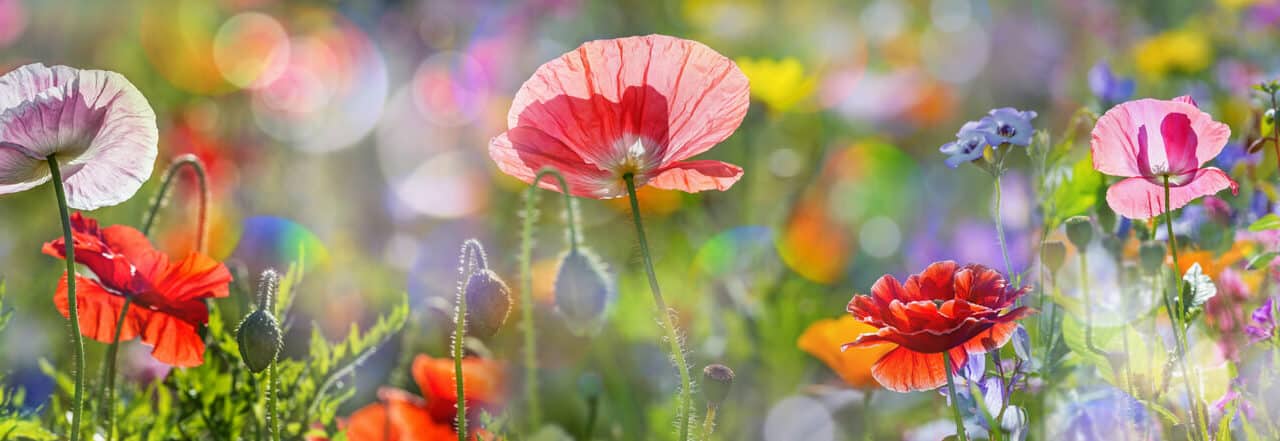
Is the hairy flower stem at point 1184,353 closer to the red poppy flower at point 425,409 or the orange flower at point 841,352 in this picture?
the orange flower at point 841,352

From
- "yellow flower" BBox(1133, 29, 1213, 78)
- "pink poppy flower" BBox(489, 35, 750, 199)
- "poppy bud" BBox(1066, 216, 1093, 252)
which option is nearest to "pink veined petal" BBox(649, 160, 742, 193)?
"pink poppy flower" BBox(489, 35, 750, 199)

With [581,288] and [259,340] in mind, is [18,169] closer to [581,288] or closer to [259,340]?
[259,340]

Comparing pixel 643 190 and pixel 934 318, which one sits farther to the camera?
pixel 643 190

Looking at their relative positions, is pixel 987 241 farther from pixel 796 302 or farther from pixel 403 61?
pixel 403 61

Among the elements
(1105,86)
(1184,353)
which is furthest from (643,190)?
(1184,353)

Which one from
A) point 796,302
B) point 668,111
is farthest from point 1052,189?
point 796,302

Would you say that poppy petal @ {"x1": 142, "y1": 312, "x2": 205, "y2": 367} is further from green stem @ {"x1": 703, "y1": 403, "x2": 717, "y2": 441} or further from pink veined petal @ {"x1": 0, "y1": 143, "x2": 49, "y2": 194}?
green stem @ {"x1": 703, "y1": 403, "x2": 717, "y2": 441}
